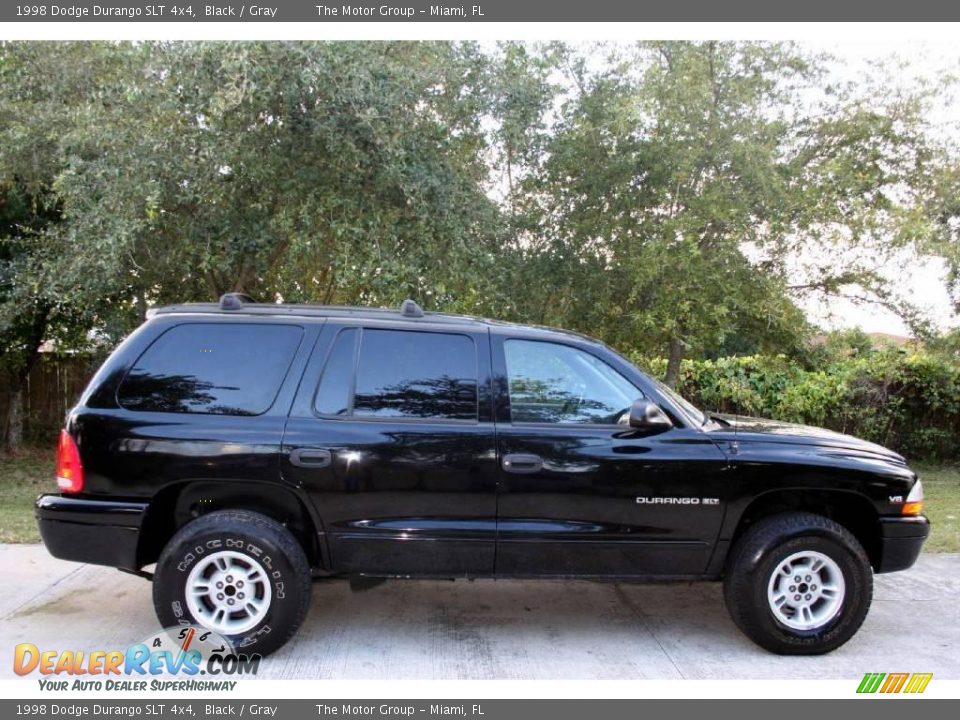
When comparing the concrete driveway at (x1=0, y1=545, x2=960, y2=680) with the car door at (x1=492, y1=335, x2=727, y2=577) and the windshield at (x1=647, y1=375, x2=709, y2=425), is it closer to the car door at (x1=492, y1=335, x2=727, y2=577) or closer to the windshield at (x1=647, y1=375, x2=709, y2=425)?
the car door at (x1=492, y1=335, x2=727, y2=577)

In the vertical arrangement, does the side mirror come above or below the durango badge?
above

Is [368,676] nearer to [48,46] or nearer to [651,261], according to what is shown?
[651,261]

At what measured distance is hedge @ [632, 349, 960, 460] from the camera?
12.0m

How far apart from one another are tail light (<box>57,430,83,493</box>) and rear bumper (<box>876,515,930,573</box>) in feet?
15.0

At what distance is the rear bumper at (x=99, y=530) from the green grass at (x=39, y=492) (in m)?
2.96

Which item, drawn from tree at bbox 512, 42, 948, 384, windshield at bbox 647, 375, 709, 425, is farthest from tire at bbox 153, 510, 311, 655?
tree at bbox 512, 42, 948, 384

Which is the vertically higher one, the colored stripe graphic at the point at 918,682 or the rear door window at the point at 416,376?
the rear door window at the point at 416,376

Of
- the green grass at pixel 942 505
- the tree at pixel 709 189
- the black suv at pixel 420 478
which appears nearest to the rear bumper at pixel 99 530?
the black suv at pixel 420 478

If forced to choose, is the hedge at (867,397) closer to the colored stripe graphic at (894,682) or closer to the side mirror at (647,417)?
the side mirror at (647,417)

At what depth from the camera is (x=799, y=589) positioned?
4.77 m

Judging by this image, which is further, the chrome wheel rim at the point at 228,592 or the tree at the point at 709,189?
the tree at the point at 709,189

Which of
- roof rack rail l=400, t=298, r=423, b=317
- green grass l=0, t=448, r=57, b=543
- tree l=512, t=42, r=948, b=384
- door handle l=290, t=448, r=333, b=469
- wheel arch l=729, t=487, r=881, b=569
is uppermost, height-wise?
tree l=512, t=42, r=948, b=384

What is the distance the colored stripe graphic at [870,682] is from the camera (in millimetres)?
4386

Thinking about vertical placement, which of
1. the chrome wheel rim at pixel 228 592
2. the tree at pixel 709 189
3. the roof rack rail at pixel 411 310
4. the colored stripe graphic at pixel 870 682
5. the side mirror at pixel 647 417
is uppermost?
the tree at pixel 709 189
